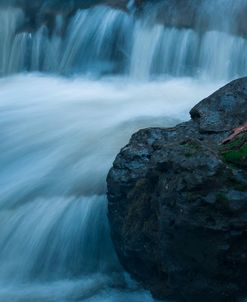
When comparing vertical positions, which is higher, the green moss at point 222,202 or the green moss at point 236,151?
the green moss at point 236,151

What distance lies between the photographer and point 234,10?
9.28m

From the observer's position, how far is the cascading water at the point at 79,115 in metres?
5.80

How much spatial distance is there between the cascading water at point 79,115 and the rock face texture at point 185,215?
0.47 meters

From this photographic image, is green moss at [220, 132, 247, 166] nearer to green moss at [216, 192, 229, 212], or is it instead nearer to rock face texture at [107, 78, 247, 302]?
rock face texture at [107, 78, 247, 302]

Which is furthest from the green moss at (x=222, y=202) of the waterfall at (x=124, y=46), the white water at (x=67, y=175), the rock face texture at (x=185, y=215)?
the waterfall at (x=124, y=46)

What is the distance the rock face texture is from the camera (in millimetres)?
4359

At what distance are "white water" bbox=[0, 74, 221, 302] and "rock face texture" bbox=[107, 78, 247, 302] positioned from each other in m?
0.45

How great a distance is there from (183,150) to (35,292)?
2040 mm

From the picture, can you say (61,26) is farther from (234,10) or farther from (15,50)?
(234,10)

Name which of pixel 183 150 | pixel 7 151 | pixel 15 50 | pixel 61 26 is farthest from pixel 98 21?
pixel 183 150

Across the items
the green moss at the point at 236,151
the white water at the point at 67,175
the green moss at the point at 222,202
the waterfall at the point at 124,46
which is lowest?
the white water at the point at 67,175

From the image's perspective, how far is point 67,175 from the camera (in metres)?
6.79

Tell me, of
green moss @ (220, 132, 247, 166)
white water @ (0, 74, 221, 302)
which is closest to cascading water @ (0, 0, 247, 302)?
white water @ (0, 74, 221, 302)

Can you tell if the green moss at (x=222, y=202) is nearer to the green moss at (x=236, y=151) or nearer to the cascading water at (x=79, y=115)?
the green moss at (x=236, y=151)
